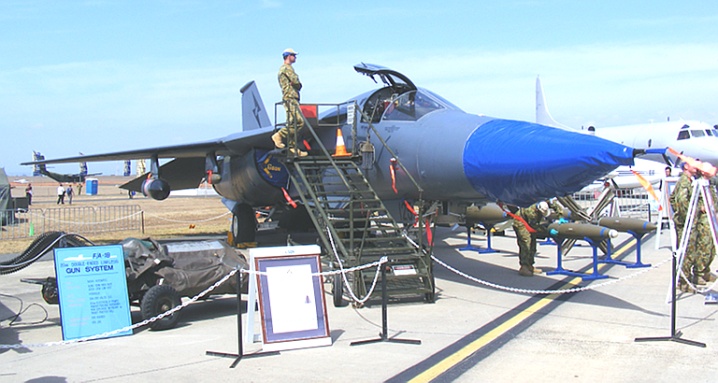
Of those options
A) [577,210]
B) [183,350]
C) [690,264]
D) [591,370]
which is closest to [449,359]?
[591,370]

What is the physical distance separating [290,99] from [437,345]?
18.9 feet

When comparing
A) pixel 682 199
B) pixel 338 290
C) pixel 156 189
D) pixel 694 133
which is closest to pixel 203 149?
pixel 156 189

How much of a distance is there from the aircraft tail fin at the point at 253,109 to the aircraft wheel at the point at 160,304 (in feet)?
38.5

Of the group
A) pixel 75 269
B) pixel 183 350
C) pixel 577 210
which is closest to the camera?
pixel 183 350

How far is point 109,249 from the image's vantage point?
22.2 feet

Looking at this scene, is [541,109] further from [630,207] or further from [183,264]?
[183,264]

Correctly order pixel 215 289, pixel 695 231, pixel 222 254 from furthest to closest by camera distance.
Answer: pixel 695 231 < pixel 222 254 < pixel 215 289

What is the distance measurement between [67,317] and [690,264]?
315 inches

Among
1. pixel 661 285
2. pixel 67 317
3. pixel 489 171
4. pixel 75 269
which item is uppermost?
pixel 489 171

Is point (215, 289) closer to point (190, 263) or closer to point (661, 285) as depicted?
point (190, 263)

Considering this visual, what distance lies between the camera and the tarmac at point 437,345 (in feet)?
16.9

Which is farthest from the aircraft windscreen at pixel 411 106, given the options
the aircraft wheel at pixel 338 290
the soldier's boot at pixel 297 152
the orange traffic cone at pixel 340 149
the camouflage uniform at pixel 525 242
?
the aircraft wheel at pixel 338 290

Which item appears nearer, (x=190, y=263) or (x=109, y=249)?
(x=109, y=249)

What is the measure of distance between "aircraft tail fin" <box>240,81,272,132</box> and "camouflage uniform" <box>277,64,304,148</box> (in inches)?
298
